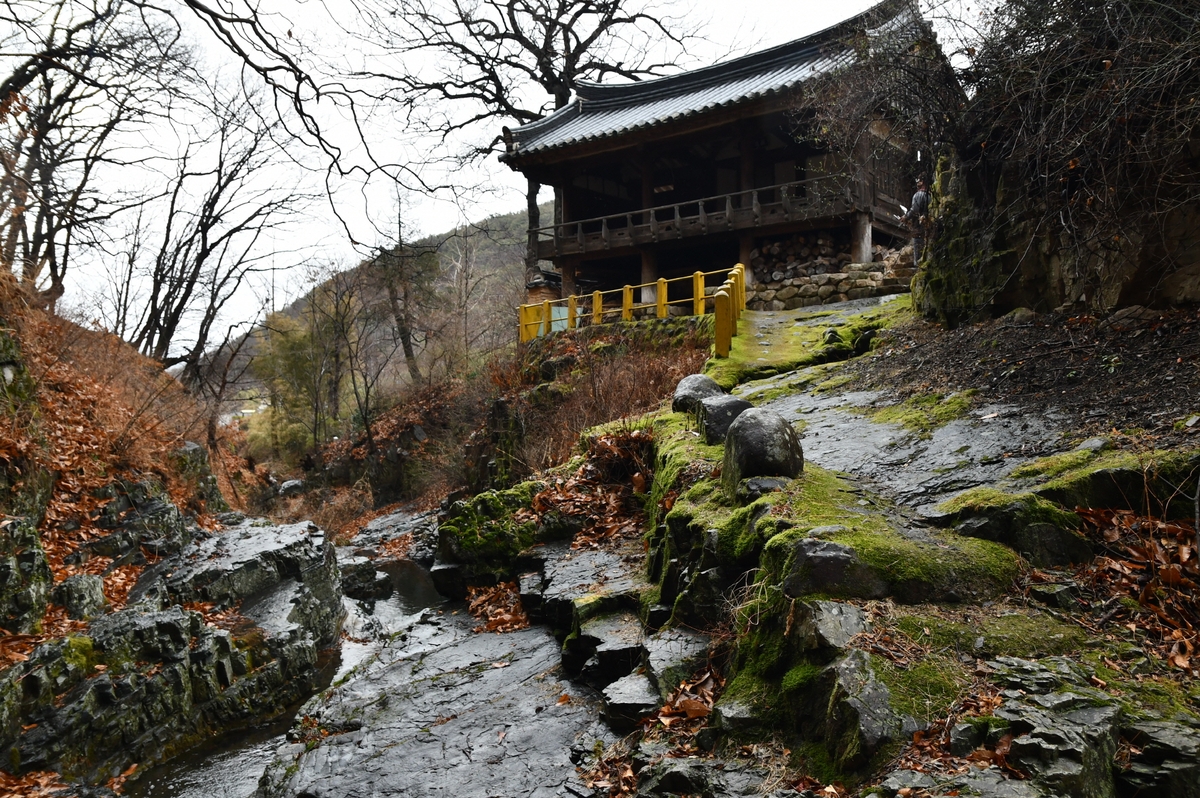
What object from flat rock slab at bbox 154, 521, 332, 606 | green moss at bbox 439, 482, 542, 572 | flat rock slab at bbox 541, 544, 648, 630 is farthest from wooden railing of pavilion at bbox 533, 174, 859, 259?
flat rock slab at bbox 154, 521, 332, 606

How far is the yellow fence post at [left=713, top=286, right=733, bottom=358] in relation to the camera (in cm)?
1087

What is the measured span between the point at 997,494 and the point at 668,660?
7.31 ft

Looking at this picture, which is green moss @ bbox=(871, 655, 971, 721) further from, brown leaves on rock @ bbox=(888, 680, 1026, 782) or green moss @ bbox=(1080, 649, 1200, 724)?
green moss @ bbox=(1080, 649, 1200, 724)

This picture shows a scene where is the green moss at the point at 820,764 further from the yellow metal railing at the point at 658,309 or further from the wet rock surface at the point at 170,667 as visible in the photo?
the yellow metal railing at the point at 658,309

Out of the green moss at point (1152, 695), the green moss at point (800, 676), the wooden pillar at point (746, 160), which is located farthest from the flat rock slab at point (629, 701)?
the wooden pillar at point (746, 160)

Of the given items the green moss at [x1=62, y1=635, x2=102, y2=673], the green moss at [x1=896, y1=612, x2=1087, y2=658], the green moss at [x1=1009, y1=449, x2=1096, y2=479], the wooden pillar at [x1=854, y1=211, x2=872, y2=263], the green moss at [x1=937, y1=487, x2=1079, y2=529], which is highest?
the wooden pillar at [x1=854, y1=211, x2=872, y2=263]

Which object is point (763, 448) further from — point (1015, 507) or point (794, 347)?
point (794, 347)

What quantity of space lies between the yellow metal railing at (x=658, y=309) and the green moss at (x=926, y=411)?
3932 millimetres

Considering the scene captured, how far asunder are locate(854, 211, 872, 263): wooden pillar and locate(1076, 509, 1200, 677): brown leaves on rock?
13694 millimetres

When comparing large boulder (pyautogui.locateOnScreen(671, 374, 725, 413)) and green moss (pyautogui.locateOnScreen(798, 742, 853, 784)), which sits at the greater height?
large boulder (pyautogui.locateOnScreen(671, 374, 725, 413))

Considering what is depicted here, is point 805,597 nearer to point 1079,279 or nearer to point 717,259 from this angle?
point 1079,279

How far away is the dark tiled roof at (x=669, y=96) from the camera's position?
57.6 feet

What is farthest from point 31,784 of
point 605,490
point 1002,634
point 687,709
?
point 1002,634

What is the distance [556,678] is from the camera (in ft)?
19.0
